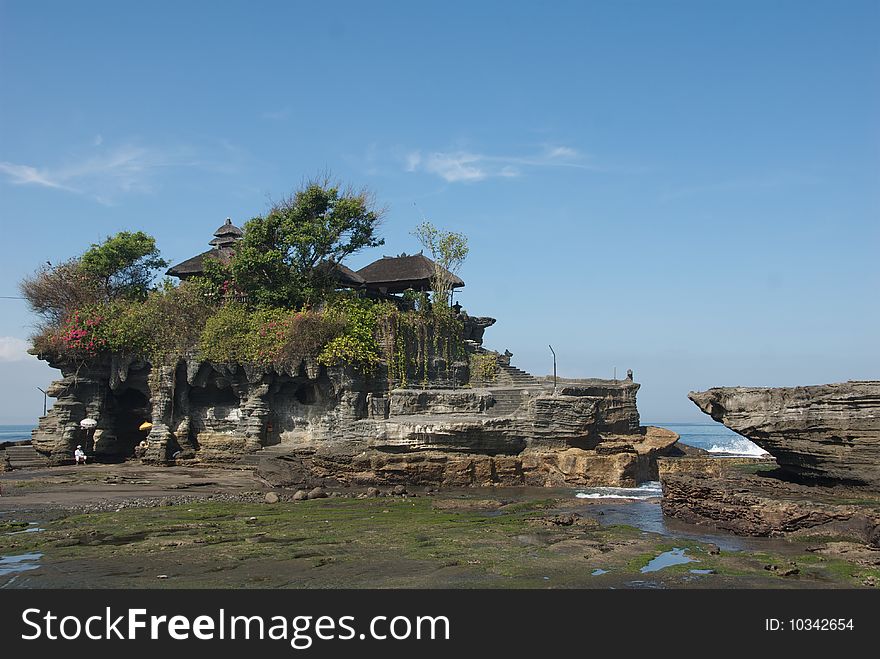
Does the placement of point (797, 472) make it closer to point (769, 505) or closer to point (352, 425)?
point (769, 505)

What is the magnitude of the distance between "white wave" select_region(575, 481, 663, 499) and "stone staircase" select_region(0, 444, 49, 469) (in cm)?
2512

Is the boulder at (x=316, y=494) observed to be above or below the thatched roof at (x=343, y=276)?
below

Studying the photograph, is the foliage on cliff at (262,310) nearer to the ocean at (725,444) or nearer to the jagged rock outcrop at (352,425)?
the jagged rock outcrop at (352,425)

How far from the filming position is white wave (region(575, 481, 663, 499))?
990 inches

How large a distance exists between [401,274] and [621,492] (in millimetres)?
18502

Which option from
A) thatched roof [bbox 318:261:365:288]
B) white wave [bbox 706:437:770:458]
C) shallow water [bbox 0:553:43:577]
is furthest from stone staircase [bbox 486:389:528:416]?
white wave [bbox 706:437:770:458]

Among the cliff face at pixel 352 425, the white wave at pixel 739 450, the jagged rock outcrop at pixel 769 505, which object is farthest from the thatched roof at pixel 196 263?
the white wave at pixel 739 450

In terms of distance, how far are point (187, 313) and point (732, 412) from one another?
82.9ft

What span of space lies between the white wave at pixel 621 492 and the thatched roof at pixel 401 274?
51.3 ft

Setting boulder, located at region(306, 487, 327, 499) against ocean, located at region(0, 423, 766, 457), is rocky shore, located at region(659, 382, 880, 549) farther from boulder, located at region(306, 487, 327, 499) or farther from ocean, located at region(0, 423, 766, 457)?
A: ocean, located at region(0, 423, 766, 457)

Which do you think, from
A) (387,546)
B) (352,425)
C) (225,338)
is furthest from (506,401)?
(387,546)

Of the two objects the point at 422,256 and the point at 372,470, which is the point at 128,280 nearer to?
the point at 422,256

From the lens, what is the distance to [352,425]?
31.4 meters

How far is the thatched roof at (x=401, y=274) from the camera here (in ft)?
130
